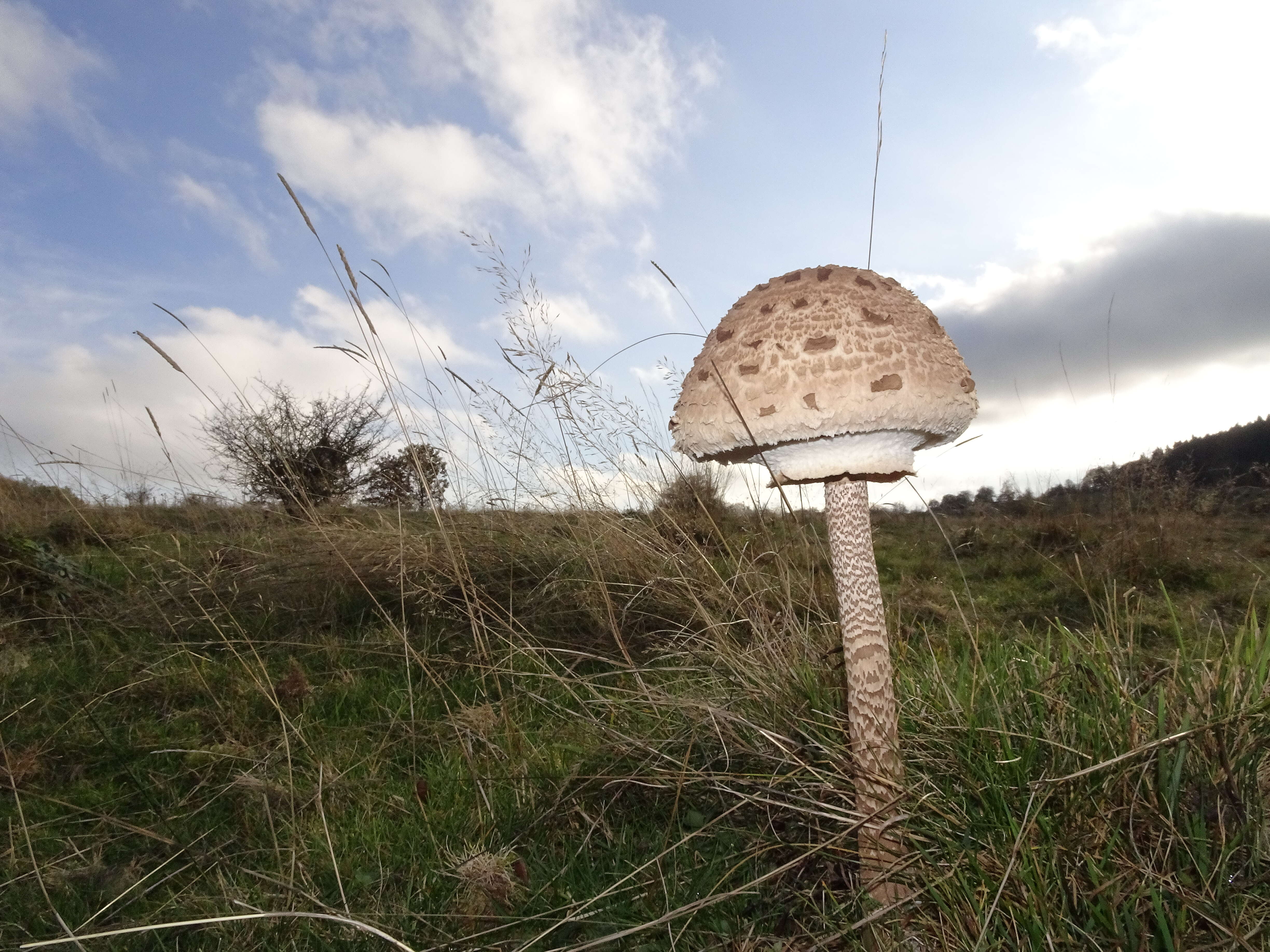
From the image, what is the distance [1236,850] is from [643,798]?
146 cm

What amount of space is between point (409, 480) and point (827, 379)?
5.81 metres

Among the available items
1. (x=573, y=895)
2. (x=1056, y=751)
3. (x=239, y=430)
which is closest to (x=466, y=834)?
(x=573, y=895)

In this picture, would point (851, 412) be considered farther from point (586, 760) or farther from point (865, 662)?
point (586, 760)

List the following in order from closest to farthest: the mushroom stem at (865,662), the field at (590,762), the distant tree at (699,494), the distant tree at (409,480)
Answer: the field at (590,762) < the mushroom stem at (865,662) < the distant tree at (409,480) < the distant tree at (699,494)

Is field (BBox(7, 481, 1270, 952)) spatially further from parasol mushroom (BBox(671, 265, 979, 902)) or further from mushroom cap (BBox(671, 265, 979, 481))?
mushroom cap (BBox(671, 265, 979, 481))

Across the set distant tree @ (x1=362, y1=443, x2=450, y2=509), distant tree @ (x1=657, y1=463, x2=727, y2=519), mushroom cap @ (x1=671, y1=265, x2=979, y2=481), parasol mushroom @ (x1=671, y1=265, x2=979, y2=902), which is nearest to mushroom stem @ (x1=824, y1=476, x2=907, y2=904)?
parasol mushroom @ (x1=671, y1=265, x2=979, y2=902)

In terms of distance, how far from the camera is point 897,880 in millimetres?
1611

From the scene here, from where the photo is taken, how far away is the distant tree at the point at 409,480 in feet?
10.6

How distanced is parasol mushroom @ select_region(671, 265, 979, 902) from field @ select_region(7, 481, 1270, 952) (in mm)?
167

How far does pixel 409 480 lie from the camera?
6848 mm

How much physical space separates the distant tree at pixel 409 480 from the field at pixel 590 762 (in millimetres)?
324

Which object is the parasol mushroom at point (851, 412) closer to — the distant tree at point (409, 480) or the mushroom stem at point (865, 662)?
the mushroom stem at point (865, 662)

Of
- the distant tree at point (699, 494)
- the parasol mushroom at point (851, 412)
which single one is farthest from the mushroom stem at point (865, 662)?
the distant tree at point (699, 494)

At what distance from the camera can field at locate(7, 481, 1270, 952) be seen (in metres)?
1.56
